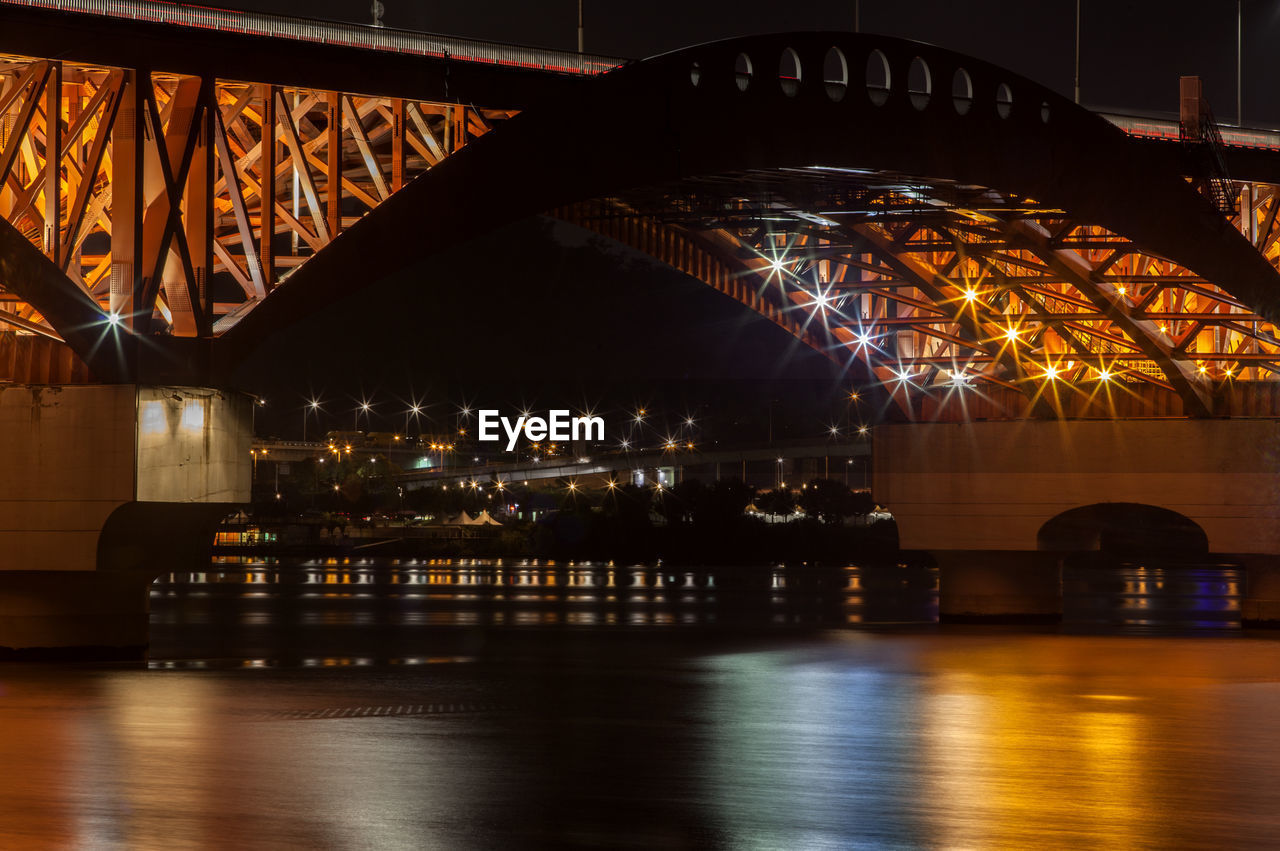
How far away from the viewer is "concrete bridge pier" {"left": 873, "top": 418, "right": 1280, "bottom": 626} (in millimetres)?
45438

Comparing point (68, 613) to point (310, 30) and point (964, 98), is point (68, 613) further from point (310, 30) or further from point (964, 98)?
point (964, 98)

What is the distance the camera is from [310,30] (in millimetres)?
32750

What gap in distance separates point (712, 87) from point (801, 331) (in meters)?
21.1

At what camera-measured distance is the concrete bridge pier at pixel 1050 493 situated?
149ft

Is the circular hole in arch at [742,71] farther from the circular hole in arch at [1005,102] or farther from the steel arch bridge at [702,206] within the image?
the circular hole in arch at [1005,102]

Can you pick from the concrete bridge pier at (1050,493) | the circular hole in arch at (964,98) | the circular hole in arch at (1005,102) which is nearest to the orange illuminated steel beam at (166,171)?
the circular hole in arch at (964,98)

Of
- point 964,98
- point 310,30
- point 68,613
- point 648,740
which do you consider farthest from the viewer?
point 964,98

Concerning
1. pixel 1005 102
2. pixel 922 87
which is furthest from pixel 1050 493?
pixel 922 87

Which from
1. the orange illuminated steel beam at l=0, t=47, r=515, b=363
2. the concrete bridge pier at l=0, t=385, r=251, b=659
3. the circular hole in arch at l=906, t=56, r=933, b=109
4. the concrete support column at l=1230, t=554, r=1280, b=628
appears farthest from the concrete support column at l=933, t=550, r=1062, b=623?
the concrete bridge pier at l=0, t=385, r=251, b=659

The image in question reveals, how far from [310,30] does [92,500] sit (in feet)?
34.9

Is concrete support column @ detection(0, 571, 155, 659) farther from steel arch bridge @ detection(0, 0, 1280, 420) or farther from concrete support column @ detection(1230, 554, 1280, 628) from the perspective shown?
concrete support column @ detection(1230, 554, 1280, 628)

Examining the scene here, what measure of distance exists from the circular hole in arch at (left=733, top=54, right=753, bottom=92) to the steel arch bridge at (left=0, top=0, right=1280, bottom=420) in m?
0.06

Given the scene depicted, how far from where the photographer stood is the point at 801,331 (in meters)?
58.2

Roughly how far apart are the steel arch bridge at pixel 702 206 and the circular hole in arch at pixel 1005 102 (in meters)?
0.10
